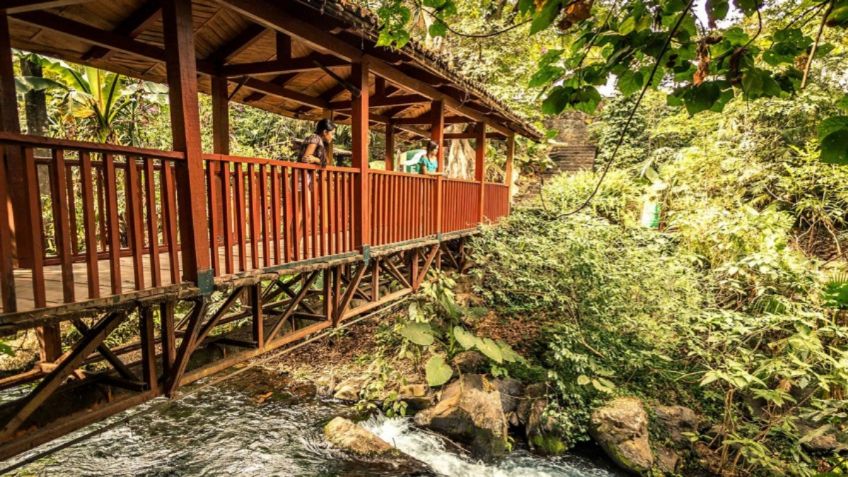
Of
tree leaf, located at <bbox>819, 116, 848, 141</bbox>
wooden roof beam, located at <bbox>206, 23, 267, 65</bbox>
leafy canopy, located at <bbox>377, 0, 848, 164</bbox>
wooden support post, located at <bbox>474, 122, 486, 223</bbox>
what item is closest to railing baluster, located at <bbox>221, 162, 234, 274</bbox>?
leafy canopy, located at <bbox>377, 0, 848, 164</bbox>

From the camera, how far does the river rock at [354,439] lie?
18.6ft

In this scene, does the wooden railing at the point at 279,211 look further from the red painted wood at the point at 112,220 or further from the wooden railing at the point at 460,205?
the wooden railing at the point at 460,205

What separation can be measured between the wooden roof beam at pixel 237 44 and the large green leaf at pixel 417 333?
4.39 m

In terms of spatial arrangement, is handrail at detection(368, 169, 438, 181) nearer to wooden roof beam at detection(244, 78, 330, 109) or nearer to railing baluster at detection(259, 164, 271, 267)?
railing baluster at detection(259, 164, 271, 267)

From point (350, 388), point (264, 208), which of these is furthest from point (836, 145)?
point (350, 388)

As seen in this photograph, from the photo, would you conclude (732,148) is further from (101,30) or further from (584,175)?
(101,30)

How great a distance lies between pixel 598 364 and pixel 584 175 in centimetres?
873

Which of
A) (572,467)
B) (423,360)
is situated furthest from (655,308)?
(423,360)

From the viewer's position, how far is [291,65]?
186 inches

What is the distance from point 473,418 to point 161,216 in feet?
15.8

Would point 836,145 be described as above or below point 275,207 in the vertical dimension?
above

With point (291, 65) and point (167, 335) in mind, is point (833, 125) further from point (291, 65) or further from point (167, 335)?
point (291, 65)

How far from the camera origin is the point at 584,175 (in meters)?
13.6

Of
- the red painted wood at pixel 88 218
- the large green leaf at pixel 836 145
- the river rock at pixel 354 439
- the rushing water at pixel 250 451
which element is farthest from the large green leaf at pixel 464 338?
the large green leaf at pixel 836 145
